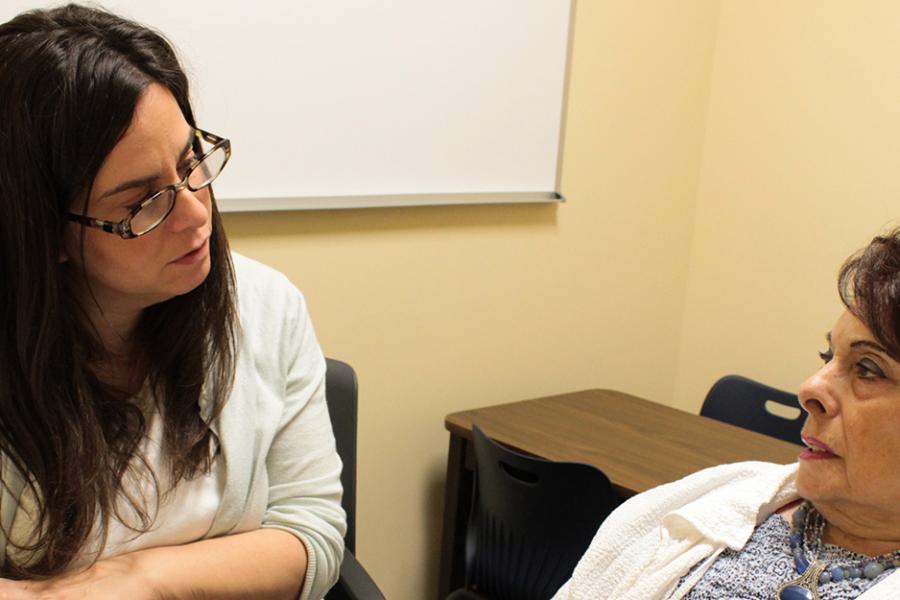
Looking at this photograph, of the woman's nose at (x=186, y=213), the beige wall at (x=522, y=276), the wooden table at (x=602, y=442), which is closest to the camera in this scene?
the woman's nose at (x=186, y=213)

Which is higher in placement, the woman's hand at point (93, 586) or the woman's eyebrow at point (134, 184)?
the woman's eyebrow at point (134, 184)

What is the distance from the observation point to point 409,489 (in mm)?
2742

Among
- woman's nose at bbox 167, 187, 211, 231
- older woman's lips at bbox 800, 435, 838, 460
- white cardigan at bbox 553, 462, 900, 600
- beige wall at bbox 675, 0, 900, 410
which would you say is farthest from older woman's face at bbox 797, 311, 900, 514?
beige wall at bbox 675, 0, 900, 410

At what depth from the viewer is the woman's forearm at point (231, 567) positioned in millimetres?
1363

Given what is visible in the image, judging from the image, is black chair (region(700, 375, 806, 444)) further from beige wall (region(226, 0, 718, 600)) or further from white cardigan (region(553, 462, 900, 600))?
white cardigan (region(553, 462, 900, 600))

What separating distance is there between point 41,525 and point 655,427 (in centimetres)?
171

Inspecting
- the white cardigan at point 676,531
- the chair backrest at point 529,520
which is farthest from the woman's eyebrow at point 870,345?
the chair backrest at point 529,520

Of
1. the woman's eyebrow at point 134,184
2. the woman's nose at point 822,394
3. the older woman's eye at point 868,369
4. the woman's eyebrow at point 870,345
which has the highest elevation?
the woman's eyebrow at point 134,184

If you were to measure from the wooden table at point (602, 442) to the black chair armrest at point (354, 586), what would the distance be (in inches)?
25.7

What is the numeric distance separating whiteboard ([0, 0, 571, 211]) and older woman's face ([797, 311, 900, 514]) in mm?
1338

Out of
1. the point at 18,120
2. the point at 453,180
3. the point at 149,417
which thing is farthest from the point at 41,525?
the point at 453,180

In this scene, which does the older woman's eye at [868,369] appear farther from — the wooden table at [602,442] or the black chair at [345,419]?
the black chair at [345,419]

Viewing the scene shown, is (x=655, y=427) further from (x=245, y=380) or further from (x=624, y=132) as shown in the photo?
(x=245, y=380)

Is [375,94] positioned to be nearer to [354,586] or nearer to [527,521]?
[527,521]
